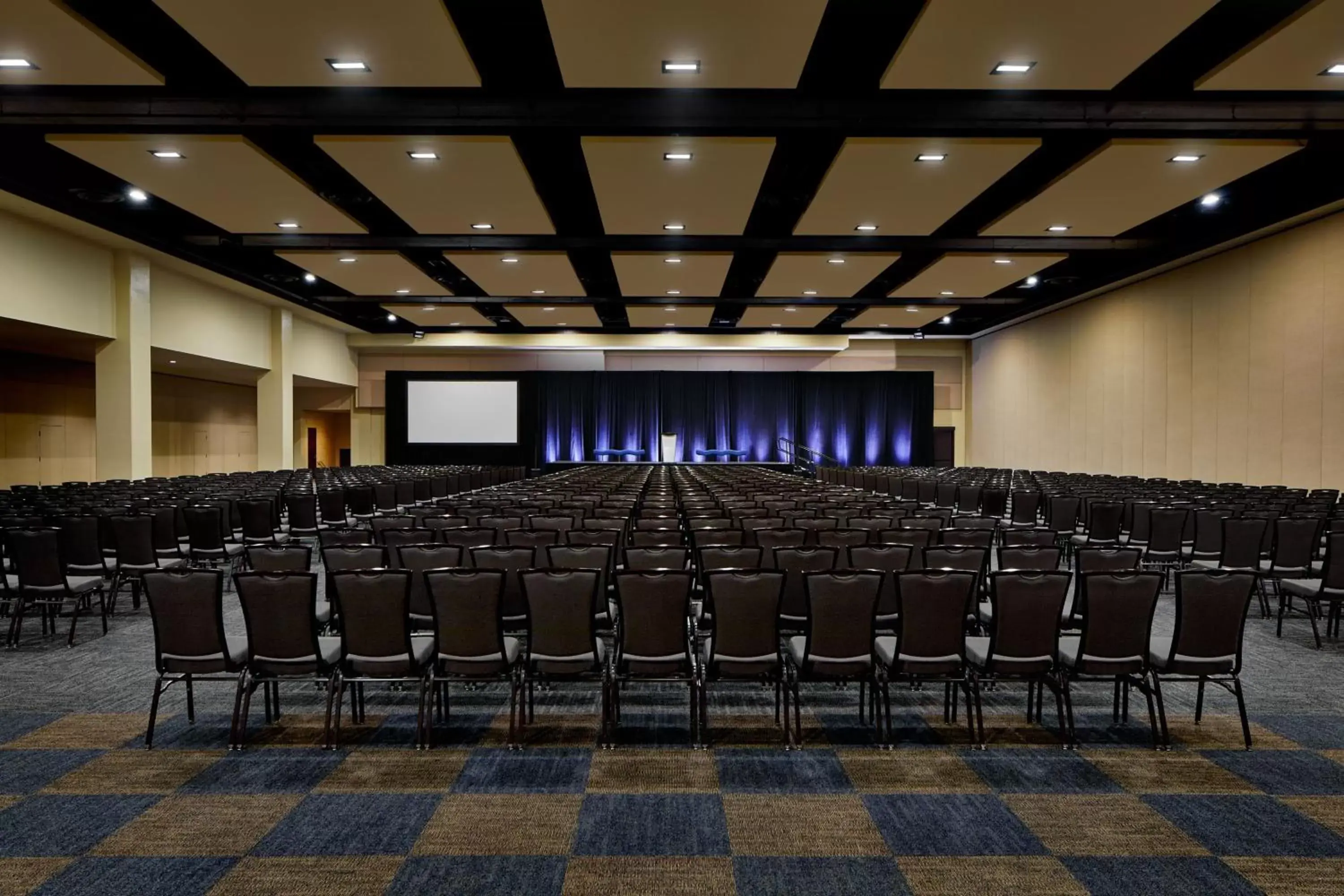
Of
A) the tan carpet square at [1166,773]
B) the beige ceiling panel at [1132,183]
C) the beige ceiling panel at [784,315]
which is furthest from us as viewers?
the beige ceiling panel at [784,315]

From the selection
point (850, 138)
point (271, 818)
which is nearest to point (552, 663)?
point (271, 818)

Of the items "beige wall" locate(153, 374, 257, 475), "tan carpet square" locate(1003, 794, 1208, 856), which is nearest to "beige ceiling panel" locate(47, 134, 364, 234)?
"tan carpet square" locate(1003, 794, 1208, 856)

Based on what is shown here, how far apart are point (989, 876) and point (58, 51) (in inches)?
385

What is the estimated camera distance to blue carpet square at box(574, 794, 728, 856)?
315 cm

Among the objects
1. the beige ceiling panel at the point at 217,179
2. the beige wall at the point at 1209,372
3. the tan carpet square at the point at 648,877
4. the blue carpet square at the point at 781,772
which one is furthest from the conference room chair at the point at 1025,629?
the beige wall at the point at 1209,372

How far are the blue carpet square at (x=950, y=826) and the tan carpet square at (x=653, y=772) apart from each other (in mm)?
796

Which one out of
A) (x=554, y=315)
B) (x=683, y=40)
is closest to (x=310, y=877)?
(x=683, y=40)

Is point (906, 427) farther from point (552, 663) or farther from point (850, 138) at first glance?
point (552, 663)

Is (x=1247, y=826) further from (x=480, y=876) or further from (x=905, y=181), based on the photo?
(x=905, y=181)

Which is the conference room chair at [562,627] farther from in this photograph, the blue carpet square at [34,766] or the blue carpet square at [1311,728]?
the blue carpet square at [1311,728]

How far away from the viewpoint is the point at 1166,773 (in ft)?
12.7

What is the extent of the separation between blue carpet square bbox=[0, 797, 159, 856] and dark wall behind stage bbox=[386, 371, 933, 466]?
2650 cm

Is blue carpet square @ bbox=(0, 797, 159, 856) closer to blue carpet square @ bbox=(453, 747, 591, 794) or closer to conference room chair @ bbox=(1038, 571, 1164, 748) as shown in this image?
blue carpet square @ bbox=(453, 747, 591, 794)

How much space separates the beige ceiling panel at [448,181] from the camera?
960cm
